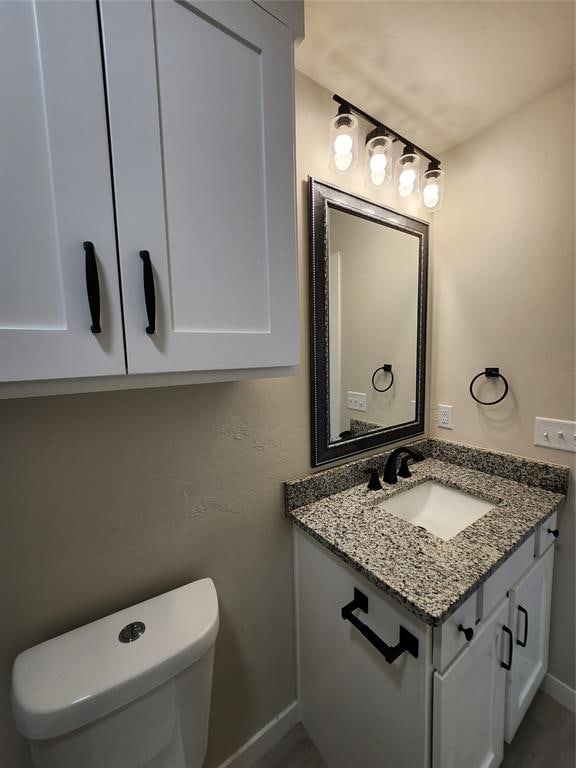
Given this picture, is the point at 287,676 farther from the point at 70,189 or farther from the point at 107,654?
the point at 70,189

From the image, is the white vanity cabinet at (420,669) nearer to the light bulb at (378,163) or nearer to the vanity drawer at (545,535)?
the vanity drawer at (545,535)

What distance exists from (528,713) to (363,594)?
1.14 metres

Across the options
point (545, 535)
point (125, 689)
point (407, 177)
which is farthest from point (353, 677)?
point (407, 177)

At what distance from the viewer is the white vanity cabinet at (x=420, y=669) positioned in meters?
0.76

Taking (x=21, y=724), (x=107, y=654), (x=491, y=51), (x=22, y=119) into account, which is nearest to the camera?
(x=22, y=119)

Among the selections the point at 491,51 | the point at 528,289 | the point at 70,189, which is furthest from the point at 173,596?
the point at 491,51

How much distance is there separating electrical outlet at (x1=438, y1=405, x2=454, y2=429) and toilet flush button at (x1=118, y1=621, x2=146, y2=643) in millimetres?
1454

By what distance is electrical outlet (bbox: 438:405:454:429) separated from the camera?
60.6 inches

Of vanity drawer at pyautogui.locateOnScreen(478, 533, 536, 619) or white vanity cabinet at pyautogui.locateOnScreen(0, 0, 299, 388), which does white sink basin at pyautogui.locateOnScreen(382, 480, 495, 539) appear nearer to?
vanity drawer at pyautogui.locateOnScreen(478, 533, 536, 619)

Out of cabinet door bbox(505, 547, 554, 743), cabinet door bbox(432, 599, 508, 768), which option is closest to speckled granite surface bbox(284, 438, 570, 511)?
cabinet door bbox(505, 547, 554, 743)

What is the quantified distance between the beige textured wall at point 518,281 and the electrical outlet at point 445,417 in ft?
0.10

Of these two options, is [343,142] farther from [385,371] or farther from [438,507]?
[438,507]

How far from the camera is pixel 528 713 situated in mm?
1255

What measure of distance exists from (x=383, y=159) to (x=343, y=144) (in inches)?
8.4
